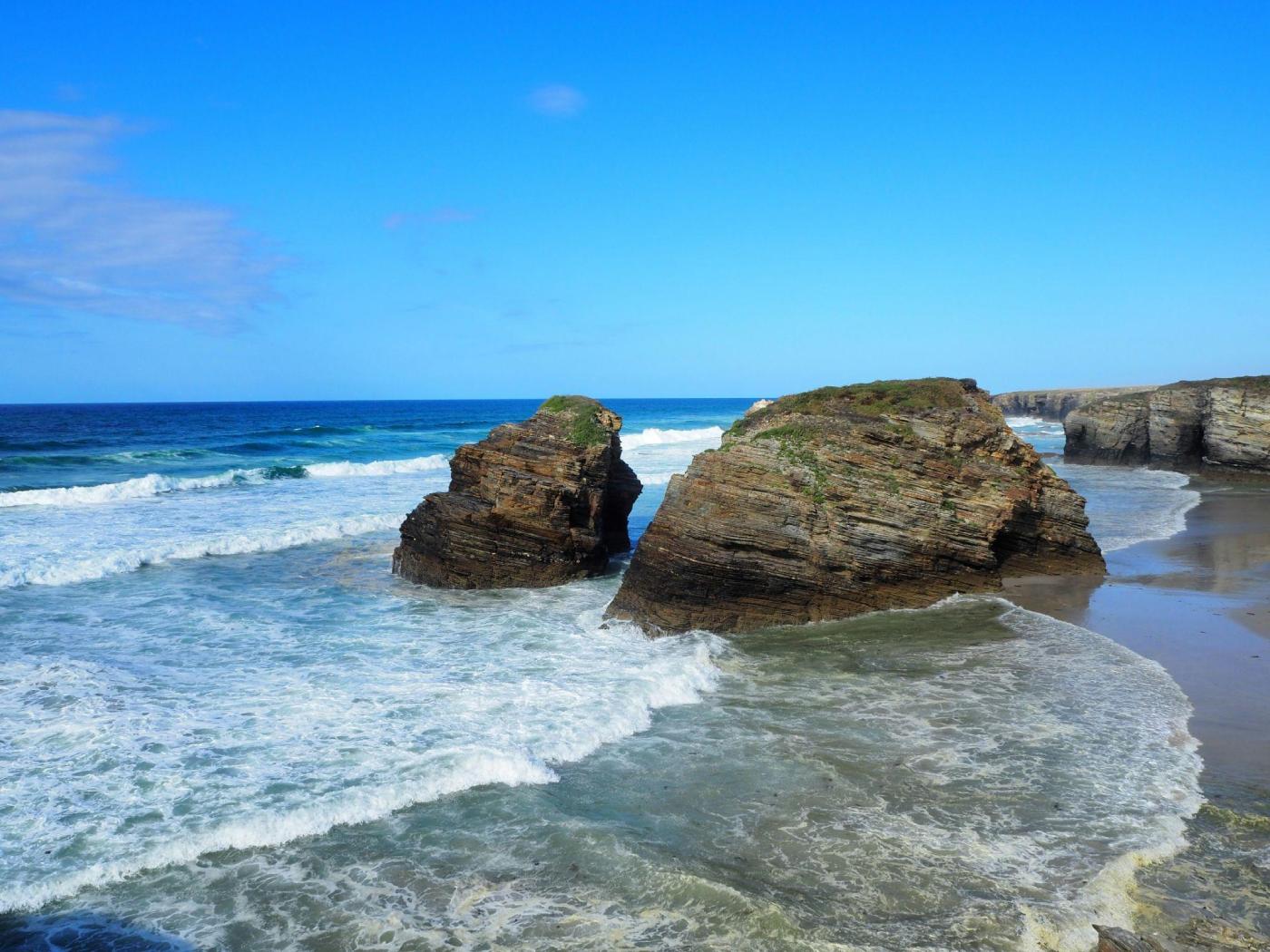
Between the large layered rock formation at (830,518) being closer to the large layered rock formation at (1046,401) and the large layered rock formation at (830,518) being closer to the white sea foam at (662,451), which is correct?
the white sea foam at (662,451)

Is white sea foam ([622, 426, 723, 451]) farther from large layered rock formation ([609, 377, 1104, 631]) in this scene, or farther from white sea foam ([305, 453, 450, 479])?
large layered rock formation ([609, 377, 1104, 631])

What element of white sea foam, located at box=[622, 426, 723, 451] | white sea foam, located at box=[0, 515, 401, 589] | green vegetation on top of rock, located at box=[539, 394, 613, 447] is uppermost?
green vegetation on top of rock, located at box=[539, 394, 613, 447]

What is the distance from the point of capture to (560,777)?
339 inches

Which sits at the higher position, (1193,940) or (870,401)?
(870,401)

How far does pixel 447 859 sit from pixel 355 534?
17980mm

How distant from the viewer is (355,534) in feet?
78.4

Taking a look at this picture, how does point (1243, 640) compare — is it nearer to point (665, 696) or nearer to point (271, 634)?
point (665, 696)

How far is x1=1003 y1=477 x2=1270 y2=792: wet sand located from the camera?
8922 mm

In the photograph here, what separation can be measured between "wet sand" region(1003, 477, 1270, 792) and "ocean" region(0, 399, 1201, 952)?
407 millimetres

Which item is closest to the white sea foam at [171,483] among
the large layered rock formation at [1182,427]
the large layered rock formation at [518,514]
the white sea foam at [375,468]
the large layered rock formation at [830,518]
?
the white sea foam at [375,468]

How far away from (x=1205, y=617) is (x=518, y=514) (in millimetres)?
11801

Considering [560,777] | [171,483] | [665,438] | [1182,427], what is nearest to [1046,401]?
[665,438]

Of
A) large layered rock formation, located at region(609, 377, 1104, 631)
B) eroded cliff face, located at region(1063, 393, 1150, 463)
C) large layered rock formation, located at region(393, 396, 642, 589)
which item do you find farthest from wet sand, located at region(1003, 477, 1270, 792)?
eroded cliff face, located at region(1063, 393, 1150, 463)

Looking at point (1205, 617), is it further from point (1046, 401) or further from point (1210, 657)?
point (1046, 401)
